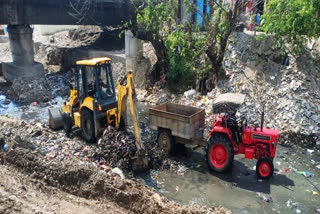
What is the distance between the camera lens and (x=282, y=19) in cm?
944

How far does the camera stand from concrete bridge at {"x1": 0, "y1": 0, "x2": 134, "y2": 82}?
49.1 feet

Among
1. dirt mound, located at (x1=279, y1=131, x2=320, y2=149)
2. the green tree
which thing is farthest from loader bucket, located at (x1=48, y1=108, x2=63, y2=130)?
the green tree

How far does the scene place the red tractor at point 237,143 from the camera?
258 inches

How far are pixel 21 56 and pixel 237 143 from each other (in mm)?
13406

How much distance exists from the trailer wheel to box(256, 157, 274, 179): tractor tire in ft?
7.23

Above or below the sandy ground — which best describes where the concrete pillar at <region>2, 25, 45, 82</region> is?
above

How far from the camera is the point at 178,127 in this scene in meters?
7.34

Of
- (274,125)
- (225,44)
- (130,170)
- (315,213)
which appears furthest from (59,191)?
(225,44)

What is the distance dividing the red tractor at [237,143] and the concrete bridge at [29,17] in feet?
32.6

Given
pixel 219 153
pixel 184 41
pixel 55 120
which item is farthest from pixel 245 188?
pixel 184 41

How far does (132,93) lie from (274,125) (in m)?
4.89

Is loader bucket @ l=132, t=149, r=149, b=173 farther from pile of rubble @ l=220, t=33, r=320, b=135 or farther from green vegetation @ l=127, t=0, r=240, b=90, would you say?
green vegetation @ l=127, t=0, r=240, b=90

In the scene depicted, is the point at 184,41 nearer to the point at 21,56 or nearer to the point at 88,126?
the point at 88,126

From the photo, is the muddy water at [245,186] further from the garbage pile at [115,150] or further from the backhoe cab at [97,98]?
the backhoe cab at [97,98]
